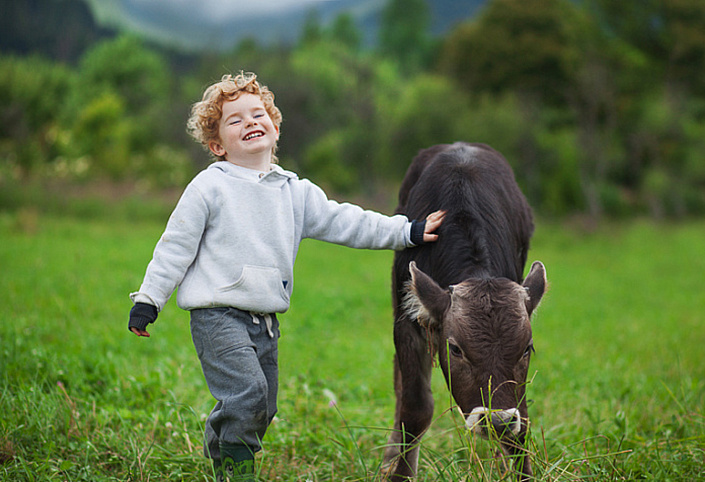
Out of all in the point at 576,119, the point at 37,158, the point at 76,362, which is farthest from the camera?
the point at 576,119

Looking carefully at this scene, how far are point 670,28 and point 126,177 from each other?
2272 centimetres

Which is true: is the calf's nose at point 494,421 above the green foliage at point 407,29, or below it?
below

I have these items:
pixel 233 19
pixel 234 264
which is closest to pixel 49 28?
pixel 233 19

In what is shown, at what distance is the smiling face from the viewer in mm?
3408

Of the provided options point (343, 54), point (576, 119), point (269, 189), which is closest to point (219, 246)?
point (269, 189)

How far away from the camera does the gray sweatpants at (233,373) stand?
3191 mm

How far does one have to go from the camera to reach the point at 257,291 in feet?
10.7

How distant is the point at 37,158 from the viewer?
24.0 m

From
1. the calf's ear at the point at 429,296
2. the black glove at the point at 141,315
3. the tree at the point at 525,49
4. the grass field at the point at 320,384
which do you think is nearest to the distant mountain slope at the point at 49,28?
the grass field at the point at 320,384

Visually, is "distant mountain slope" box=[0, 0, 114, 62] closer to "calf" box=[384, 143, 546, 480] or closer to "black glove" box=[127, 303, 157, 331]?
"calf" box=[384, 143, 546, 480]

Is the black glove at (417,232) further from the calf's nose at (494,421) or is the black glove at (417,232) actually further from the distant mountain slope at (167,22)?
the distant mountain slope at (167,22)

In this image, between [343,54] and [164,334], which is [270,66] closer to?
[343,54]

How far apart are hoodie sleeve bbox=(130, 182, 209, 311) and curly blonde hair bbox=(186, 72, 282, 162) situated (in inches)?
14.0

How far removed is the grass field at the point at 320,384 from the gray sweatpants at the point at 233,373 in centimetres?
57
